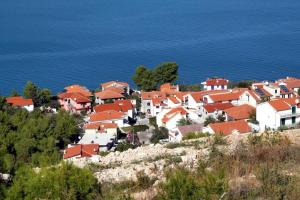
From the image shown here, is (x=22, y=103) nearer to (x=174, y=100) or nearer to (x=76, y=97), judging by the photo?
(x=76, y=97)

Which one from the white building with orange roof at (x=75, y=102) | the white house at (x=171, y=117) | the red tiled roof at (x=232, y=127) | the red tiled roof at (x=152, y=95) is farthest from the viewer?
the white building with orange roof at (x=75, y=102)

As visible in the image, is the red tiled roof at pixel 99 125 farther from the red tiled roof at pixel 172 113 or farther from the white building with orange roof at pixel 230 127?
the white building with orange roof at pixel 230 127

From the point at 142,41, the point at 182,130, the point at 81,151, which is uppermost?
the point at 142,41

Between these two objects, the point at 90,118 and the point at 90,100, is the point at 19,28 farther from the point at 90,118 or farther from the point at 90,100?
the point at 90,118

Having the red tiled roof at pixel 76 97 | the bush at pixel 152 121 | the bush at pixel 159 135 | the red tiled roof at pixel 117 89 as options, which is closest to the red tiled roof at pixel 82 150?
the bush at pixel 159 135

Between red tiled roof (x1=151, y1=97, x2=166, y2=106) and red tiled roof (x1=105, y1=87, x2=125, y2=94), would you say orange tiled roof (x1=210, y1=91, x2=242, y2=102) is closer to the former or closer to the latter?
red tiled roof (x1=151, y1=97, x2=166, y2=106)

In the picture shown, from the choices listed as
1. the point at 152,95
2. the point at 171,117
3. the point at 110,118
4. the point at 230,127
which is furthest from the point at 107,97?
the point at 230,127

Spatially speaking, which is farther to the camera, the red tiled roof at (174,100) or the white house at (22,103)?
the white house at (22,103)

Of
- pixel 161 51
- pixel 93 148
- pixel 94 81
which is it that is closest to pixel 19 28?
pixel 161 51
